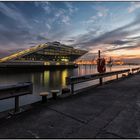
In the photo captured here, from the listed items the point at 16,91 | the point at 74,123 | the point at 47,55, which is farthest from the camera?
the point at 47,55

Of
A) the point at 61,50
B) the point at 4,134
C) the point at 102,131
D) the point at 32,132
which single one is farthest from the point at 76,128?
the point at 61,50

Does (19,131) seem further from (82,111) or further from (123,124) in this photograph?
(123,124)

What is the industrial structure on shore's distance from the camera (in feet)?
351

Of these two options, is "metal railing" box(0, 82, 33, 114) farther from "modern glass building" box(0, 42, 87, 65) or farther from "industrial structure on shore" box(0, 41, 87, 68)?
"modern glass building" box(0, 42, 87, 65)

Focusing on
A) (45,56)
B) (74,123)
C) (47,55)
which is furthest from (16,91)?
(45,56)

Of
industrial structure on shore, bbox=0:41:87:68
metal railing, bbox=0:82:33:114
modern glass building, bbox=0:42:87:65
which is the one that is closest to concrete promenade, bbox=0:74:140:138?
metal railing, bbox=0:82:33:114

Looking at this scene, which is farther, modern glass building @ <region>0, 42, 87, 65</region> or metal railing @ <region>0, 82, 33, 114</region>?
modern glass building @ <region>0, 42, 87, 65</region>

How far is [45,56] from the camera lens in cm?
12312

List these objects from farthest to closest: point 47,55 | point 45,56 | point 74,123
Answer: point 45,56, point 47,55, point 74,123

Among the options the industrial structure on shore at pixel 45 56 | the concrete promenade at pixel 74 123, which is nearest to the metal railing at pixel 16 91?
the concrete promenade at pixel 74 123

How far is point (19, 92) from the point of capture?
475 cm

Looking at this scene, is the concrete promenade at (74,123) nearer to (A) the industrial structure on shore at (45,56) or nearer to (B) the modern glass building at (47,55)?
(A) the industrial structure on shore at (45,56)

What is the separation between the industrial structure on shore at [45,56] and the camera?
107 metres

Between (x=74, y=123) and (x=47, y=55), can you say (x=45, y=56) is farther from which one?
(x=74, y=123)
